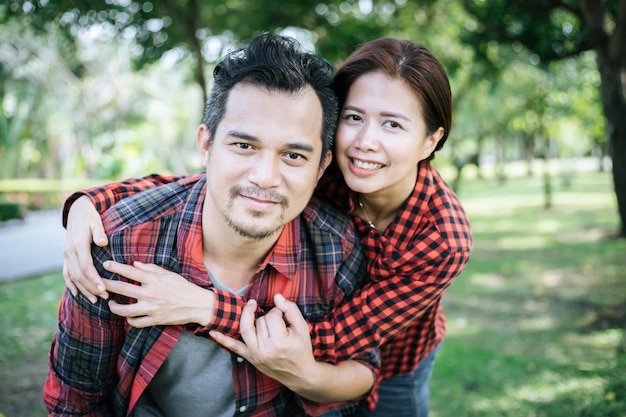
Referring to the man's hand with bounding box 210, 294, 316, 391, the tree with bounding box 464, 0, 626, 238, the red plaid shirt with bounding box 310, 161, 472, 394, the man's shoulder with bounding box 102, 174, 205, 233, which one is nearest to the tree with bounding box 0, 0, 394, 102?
the tree with bounding box 464, 0, 626, 238

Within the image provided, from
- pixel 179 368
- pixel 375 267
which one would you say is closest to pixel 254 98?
pixel 375 267

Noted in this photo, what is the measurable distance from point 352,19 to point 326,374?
299 inches

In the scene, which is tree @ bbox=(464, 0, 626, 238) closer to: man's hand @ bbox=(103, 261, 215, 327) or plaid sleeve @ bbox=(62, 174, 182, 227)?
plaid sleeve @ bbox=(62, 174, 182, 227)

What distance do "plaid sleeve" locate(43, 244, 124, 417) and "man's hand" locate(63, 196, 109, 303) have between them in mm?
65

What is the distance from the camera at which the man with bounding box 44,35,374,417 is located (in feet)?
6.95

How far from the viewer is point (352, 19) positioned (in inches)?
347

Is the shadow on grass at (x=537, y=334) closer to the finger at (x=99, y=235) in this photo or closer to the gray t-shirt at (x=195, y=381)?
the gray t-shirt at (x=195, y=381)

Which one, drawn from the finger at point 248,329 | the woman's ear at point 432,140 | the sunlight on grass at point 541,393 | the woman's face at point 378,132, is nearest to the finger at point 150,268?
the finger at point 248,329

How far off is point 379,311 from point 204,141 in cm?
105

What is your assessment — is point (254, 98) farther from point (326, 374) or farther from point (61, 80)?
point (61, 80)

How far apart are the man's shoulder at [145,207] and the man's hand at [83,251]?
0.19ft

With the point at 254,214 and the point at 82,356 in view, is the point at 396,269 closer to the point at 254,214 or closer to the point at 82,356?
the point at 254,214

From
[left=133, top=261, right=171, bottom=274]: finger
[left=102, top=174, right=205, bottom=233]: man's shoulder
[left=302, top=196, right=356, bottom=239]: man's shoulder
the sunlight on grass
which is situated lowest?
the sunlight on grass

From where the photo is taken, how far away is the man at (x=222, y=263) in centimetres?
212
